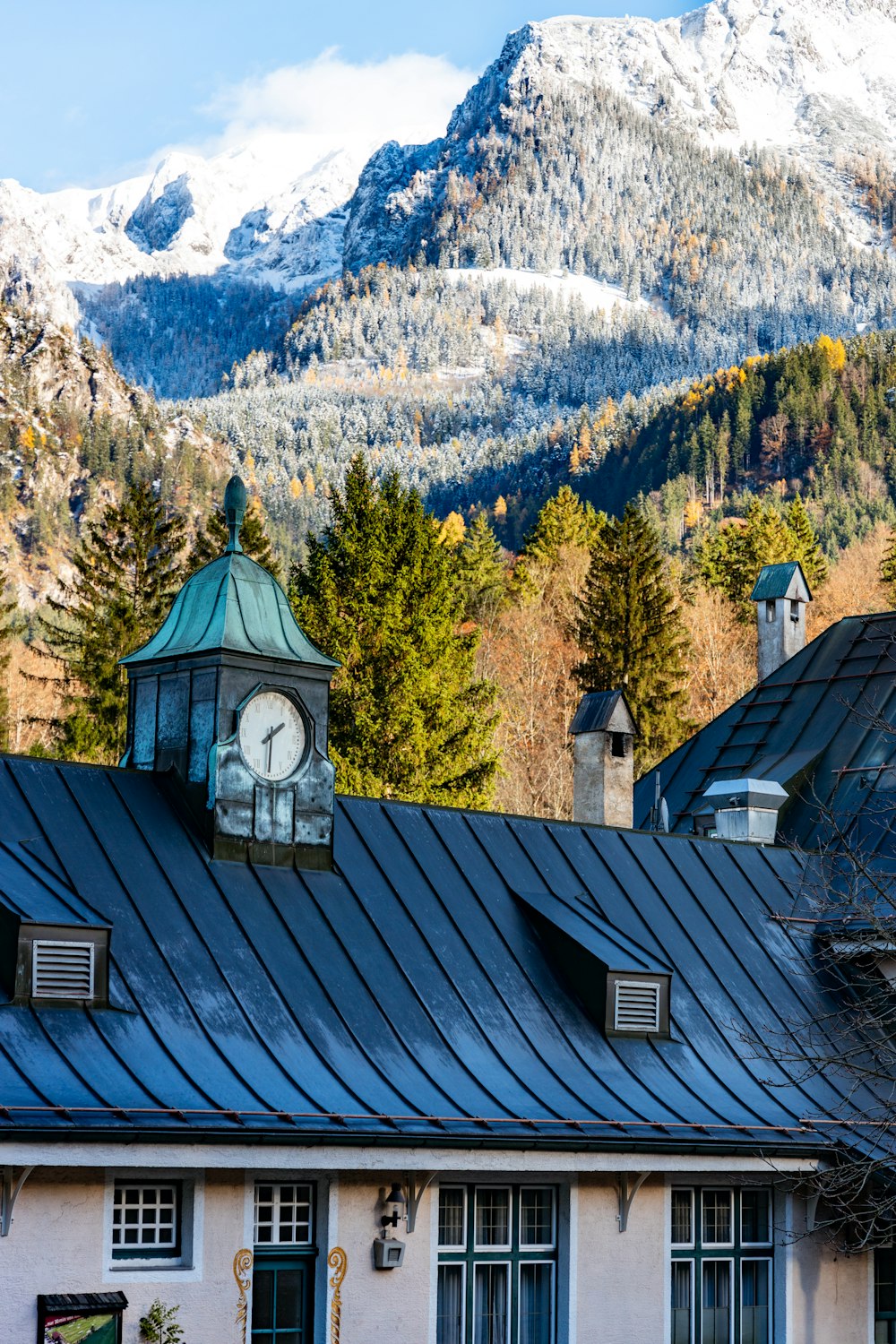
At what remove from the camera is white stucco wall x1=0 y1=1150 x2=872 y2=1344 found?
1494 cm

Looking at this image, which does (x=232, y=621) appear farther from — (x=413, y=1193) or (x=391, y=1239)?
(x=391, y=1239)

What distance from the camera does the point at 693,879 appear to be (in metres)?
23.2

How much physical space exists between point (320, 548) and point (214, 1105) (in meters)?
35.5

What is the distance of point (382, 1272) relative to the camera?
17078 mm

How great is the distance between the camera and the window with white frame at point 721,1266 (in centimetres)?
1947

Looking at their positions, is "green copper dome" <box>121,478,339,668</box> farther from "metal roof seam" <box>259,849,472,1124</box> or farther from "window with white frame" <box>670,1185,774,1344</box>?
"window with white frame" <box>670,1185,774,1344</box>

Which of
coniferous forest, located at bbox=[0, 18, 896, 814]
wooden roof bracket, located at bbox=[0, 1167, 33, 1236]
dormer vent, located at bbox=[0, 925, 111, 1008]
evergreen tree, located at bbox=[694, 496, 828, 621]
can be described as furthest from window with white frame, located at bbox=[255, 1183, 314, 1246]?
evergreen tree, located at bbox=[694, 496, 828, 621]

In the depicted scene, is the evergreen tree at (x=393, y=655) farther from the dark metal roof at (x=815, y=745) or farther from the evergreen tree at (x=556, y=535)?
the evergreen tree at (x=556, y=535)

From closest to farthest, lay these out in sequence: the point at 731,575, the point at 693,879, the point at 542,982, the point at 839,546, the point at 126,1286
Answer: the point at 126,1286 < the point at 542,982 < the point at 693,879 < the point at 731,575 < the point at 839,546

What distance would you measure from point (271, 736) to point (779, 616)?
18553 mm

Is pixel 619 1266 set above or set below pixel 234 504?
below

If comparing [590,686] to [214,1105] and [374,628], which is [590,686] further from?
[214,1105]

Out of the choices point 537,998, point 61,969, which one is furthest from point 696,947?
point 61,969

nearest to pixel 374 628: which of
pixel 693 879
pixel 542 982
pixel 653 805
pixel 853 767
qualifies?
pixel 653 805
